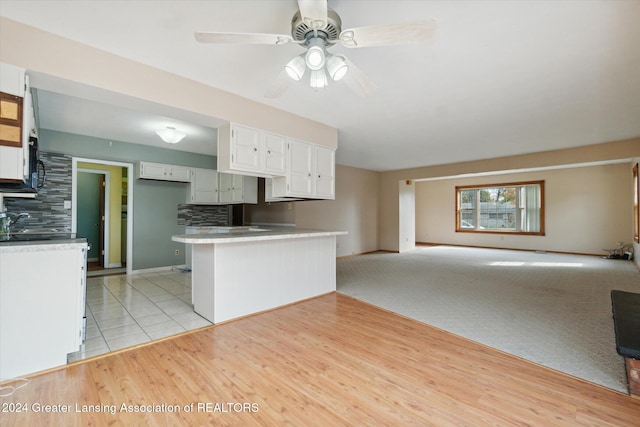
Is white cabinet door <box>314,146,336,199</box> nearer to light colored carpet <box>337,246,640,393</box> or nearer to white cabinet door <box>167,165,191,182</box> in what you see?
light colored carpet <box>337,246,640,393</box>

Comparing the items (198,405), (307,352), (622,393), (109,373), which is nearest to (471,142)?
(622,393)

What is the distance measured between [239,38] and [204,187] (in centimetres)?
473

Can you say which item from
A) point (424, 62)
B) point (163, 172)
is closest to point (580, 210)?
point (424, 62)

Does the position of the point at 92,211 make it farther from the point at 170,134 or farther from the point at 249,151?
the point at 249,151

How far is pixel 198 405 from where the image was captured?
1.63 meters

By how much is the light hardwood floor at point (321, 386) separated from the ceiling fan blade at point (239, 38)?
2.14 meters

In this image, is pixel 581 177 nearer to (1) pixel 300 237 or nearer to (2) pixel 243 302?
(1) pixel 300 237

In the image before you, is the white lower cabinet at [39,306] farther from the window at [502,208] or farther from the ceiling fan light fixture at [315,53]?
the window at [502,208]

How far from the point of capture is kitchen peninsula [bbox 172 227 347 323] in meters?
2.85

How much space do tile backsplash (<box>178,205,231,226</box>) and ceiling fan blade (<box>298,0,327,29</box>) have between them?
17.2ft

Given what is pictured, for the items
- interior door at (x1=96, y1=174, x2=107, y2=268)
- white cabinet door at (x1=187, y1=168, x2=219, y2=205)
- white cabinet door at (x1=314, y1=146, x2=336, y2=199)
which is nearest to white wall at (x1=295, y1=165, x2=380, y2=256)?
white cabinet door at (x1=187, y1=168, x2=219, y2=205)

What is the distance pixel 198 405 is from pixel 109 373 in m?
0.84

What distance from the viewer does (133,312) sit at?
3.15 metres

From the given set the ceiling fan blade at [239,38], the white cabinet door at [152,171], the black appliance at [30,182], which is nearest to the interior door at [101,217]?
the white cabinet door at [152,171]
